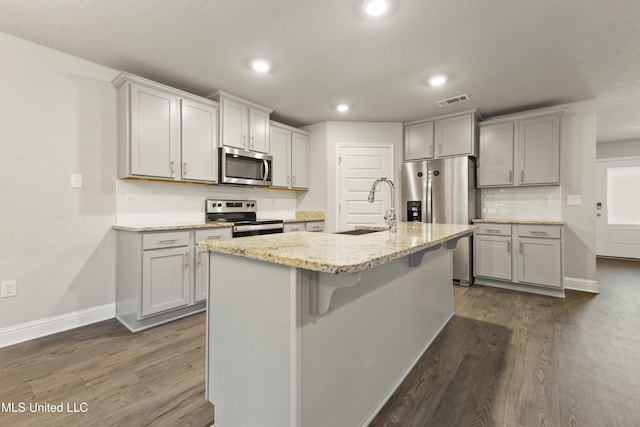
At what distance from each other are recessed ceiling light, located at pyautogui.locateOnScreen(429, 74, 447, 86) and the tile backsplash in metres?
2.00

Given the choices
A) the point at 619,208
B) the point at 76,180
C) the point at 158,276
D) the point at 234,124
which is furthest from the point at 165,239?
the point at 619,208

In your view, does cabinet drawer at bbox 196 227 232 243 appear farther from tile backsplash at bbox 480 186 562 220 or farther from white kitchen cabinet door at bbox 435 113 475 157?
tile backsplash at bbox 480 186 562 220

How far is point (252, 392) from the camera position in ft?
3.84

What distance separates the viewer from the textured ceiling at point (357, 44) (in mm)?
1900

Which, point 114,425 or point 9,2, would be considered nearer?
point 114,425

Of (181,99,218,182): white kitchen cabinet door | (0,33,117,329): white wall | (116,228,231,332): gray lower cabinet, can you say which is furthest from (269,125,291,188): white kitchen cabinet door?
(0,33,117,329): white wall

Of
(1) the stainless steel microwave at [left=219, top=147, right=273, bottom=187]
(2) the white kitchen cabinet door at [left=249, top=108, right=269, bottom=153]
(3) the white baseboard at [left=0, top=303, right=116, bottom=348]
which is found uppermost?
(2) the white kitchen cabinet door at [left=249, top=108, right=269, bottom=153]

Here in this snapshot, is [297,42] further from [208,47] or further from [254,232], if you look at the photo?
[254,232]

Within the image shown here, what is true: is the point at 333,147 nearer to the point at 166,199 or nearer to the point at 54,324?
the point at 166,199

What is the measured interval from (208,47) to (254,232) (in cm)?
190

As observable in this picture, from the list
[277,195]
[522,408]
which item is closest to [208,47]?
[277,195]

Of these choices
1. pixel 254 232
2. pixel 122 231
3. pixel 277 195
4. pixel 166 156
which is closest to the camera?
pixel 122 231

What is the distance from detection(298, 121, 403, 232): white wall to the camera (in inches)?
171

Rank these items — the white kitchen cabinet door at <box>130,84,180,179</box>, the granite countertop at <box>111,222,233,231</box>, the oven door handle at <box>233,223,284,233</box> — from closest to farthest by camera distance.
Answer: the granite countertop at <box>111,222,233,231</box> < the white kitchen cabinet door at <box>130,84,180,179</box> < the oven door handle at <box>233,223,284,233</box>
